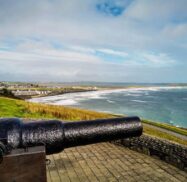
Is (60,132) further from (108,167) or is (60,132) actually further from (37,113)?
(37,113)

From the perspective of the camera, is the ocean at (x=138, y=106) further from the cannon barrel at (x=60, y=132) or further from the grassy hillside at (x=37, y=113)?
the cannon barrel at (x=60, y=132)

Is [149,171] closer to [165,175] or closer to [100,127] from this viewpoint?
[165,175]

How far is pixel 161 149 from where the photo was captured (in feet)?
23.7

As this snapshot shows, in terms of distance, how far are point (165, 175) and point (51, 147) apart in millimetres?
3597

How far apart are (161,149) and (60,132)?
4.52 meters

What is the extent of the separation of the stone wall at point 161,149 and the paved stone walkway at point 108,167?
0.18m

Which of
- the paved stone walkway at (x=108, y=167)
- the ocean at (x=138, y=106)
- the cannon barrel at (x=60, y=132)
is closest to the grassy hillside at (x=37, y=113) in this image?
the paved stone walkway at (x=108, y=167)

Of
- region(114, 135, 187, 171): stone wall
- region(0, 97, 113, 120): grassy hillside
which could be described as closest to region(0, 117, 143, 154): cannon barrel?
region(114, 135, 187, 171): stone wall

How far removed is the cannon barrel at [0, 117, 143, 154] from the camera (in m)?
3.16

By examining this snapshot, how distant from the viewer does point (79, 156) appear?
24.5 feet

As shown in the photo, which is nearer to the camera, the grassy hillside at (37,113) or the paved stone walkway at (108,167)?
the paved stone walkway at (108,167)

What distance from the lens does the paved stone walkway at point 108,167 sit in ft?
19.1

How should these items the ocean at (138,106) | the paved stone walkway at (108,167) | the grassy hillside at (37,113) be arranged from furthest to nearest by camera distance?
the ocean at (138,106) → the grassy hillside at (37,113) → the paved stone walkway at (108,167)

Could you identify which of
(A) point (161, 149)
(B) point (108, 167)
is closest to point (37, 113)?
(A) point (161, 149)
